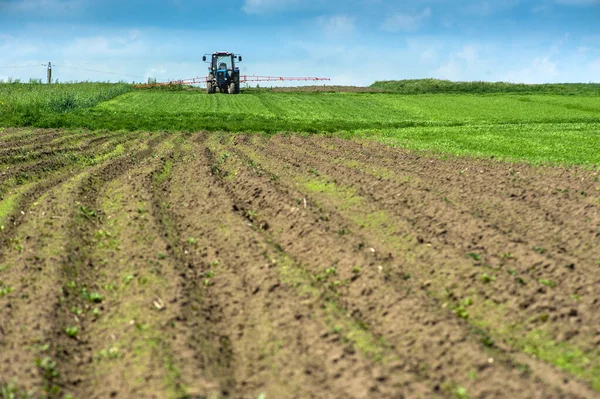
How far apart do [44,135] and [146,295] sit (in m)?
19.2

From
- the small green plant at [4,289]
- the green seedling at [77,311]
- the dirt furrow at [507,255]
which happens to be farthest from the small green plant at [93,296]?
the dirt furrow at [507,255]

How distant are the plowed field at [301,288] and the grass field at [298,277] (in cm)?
3

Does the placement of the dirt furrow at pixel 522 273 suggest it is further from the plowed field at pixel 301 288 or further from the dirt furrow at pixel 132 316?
the dirt furrow at pixel 132 316

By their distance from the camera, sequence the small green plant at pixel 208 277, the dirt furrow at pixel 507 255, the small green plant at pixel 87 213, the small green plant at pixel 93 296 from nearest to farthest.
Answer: the dirt furrow at pixel 507 255
the small green plant at pixel 93 296
the small green plant at pixel 208 277
the small green plant at pixel 87 213

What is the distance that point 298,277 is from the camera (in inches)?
353

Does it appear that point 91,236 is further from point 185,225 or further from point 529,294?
point 529,294

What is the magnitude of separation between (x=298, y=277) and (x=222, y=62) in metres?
44.1

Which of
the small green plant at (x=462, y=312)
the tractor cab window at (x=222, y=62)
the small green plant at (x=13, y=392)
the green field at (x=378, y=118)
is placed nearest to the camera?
the small green plant at (x=13, y=392)

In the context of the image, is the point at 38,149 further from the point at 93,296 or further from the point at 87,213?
the point at 93,296

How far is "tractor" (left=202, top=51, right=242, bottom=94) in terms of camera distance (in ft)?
166

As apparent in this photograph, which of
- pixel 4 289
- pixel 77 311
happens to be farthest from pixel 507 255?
pixel 4 289

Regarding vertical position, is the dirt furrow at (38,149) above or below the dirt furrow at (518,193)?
above

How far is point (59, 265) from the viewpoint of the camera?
9633 millimetres

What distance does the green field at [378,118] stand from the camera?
962 inches
